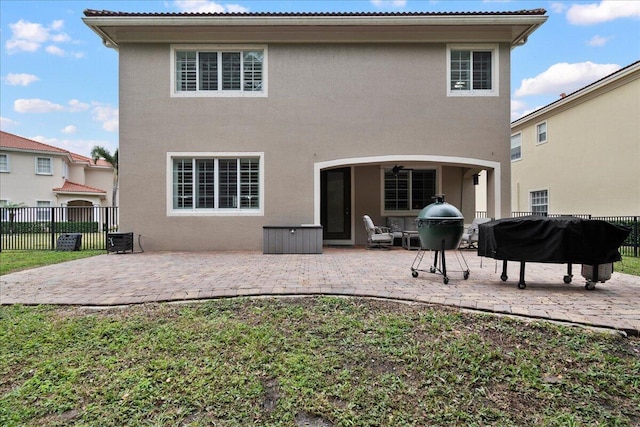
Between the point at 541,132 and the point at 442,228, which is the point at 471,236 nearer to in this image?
the point at 442,228

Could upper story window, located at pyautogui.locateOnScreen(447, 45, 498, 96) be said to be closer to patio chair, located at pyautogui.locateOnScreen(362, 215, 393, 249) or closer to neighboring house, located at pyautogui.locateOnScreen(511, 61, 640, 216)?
patio chair, located at pyautogui.locateOnScreen(362, 215, 393, 249)

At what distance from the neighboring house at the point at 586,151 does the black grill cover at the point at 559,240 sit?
471 inches

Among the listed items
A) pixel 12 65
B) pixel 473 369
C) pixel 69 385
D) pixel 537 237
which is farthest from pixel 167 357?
pixel 12 65

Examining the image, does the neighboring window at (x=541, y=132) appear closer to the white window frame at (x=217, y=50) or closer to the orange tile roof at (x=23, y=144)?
the white window frame at (x=217, y=50)

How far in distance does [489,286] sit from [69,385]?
5.68 m

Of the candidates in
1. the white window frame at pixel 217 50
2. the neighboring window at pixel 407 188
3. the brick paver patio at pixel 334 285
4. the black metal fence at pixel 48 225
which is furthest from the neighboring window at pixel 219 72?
the brick paver patio at pixel 334 285

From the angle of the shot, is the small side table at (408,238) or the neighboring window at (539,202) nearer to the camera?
the small side table at (408,238)

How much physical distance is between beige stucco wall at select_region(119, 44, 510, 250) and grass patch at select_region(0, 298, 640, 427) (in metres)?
7.16

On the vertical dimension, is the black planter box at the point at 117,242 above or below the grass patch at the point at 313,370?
above

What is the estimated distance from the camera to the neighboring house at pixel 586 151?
14.4 meters

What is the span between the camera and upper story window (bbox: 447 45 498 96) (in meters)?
11.4

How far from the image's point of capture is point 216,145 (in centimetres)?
1135

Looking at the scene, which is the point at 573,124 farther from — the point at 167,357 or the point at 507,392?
the point at 167,357

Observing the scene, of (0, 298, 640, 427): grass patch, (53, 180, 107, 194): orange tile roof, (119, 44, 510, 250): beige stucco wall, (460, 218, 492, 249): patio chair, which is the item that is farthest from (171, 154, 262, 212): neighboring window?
(53, 180, 107, 194): orange tile roof
